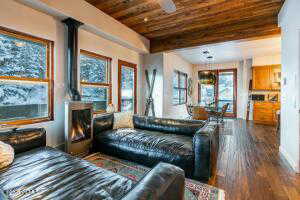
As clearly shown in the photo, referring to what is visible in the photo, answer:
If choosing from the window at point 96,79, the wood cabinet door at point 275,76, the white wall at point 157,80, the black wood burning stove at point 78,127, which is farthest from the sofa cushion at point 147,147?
the wood cabinet door at point 275,76

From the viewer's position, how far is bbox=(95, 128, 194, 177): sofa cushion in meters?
2.20

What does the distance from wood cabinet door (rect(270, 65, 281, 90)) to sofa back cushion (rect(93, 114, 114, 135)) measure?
636cm

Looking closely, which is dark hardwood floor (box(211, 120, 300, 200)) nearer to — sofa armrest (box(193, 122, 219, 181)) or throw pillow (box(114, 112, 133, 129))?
sofa armrest (box(193, 122, 219, 181))

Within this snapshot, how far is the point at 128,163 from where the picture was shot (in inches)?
103

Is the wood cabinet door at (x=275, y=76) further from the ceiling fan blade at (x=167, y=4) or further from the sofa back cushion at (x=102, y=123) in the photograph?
the sofa back cushion at (x=102, y=123)

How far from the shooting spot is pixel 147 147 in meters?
2.44

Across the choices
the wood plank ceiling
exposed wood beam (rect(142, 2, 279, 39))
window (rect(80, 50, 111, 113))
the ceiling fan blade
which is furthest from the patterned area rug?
exposed wood beam (rect(142, 2, 279, 39))

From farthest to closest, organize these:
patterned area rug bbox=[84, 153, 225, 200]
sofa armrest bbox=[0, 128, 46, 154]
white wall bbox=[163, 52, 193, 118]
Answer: white wall bbox=[163, 52, 193, 118] → sofa armrest bbox=[0, 128, 46, 154] → patterned area rug bbox=[84, 153, 225, 200]

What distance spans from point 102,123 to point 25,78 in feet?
4.91

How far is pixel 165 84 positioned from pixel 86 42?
106 inches

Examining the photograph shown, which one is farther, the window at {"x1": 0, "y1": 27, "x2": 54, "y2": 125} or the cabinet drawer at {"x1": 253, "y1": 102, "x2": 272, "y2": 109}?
the cabinet drawer at {"x1": 253, "y1": 102, "x2": 272, "y2": 109}

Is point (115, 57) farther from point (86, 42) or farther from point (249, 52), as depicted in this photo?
point (249, 52)

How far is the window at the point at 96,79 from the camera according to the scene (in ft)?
11.7

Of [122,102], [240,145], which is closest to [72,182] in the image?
[122,102]
